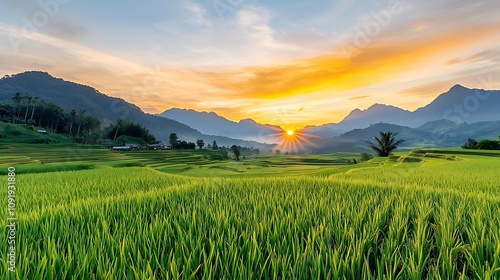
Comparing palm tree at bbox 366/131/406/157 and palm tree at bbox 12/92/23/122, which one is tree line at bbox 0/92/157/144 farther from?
palm tree at bbox 366/131/406/157

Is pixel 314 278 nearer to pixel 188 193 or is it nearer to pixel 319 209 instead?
pixel 319 209

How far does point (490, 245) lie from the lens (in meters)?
2.35

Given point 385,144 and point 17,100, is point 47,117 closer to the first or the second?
point 17,100

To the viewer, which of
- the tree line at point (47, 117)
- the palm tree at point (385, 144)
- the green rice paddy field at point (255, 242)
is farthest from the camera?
the tree line at point (47, 117)

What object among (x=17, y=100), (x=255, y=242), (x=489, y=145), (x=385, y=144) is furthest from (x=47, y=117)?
(x=489, y=145)

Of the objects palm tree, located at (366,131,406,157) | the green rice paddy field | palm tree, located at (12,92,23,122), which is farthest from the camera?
palm tree, located at (12,92,23,122)

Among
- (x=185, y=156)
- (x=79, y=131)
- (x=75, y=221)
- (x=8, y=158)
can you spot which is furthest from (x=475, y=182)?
(x=79, y=131)

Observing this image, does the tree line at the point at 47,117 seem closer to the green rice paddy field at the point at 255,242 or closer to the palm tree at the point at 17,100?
the palm tree at the point at 17,100

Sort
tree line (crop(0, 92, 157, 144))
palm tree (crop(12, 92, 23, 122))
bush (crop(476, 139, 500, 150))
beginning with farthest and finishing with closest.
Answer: tree line (crop(0, 92, 157, 144)) → palm tree (crop(12, 92, 23, 122)) → bush (crop(476, 139, 500, 150))

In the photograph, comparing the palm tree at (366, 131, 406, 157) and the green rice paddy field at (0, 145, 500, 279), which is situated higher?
the palm tree at (366, 131, 406, 157)

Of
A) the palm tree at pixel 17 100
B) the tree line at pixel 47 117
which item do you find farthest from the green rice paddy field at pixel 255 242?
the palm tree at pixel 17 100

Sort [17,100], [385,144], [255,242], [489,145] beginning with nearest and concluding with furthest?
[255,242]
[489,145]
[385,144]
[17,100]

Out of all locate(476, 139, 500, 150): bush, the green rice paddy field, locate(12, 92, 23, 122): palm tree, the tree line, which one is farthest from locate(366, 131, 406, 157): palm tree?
locate(12, 92, 23, 122): palm tree

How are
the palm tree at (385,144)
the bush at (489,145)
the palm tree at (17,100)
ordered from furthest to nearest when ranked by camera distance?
the palm tree at (17,100) < the palm tree at (385,144) < the bush at (489,145)
